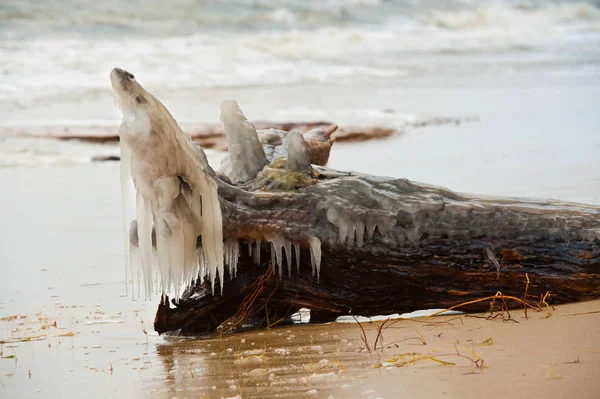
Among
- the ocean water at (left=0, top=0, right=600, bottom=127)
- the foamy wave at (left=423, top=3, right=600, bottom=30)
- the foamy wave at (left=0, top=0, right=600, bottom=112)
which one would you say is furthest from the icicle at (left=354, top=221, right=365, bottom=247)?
the foamy wave at (left=423, top=3, right=600, bottom=30)

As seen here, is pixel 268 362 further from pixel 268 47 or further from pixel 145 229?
pixel 268 47

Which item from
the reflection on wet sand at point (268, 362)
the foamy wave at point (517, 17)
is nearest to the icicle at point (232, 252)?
the reflection on wet sand at point (268, 362)

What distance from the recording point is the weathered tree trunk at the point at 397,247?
13.1 ft

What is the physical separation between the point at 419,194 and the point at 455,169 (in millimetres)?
4746

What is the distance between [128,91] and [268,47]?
2259 cm

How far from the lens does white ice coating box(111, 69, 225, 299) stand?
149 inches

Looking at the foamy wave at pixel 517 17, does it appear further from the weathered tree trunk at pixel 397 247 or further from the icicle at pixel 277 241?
the icicle at pixel 277 241

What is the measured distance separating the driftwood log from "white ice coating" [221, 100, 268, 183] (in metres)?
0.12

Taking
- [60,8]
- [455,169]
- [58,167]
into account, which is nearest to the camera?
[455,169]

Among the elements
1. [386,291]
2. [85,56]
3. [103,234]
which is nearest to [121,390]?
[386,291]

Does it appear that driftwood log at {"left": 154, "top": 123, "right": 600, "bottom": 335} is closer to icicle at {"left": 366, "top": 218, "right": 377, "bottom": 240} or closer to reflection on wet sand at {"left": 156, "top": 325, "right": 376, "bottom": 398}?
icicle at {"left": 366, "top": 218, "right": 377, "bottom": 240}

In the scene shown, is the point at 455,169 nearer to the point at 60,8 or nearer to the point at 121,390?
the point at 121,390

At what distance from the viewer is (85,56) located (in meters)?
22.2

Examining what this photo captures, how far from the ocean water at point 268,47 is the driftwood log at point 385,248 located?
9.45m
